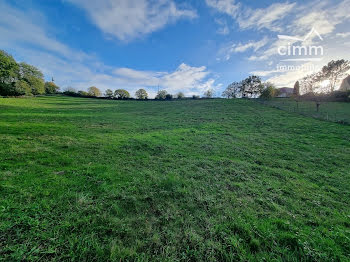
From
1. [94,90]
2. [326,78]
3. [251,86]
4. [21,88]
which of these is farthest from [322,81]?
[94,90]

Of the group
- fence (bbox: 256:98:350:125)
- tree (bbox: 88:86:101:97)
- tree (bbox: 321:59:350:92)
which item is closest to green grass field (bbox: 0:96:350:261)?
fence (bbox: 256:98:350:125)

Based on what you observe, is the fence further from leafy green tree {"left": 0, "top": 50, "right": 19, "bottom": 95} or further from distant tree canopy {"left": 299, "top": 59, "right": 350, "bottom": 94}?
leafy green tree {"left": 0, "top": 50, "right": 19, "bottom": 95}

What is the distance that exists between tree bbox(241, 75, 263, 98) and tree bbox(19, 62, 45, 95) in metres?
84.8

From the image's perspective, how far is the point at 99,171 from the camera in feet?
16.2

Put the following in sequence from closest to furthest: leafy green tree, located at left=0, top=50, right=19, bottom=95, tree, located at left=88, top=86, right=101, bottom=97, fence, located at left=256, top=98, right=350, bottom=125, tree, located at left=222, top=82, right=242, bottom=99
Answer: fence, located at left=256, top=98, right=350, bottom=125 < leafy green tree, located at left=0, top=50, right=19, bottom=95 < tree, located at left=222, top=82, right=242, bottom=99 < tree, located at left=88, top=86, right=101, bottom=97

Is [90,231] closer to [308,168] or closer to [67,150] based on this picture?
[67,150]

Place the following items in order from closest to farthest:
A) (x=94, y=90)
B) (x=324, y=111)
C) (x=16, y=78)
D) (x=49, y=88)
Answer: (x=324, y=111) → (x=16, y=78) → (x=49, y=88) → (x=94, y=90)

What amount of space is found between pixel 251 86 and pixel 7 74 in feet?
295

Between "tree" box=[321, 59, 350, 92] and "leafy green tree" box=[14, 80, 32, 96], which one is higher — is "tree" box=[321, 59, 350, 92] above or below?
above

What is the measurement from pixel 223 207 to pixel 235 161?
3618mm

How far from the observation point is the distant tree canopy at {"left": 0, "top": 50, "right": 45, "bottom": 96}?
3291cm

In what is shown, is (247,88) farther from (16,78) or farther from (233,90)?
(16,78)

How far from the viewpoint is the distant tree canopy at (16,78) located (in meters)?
32.9

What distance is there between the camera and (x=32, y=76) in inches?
1566
